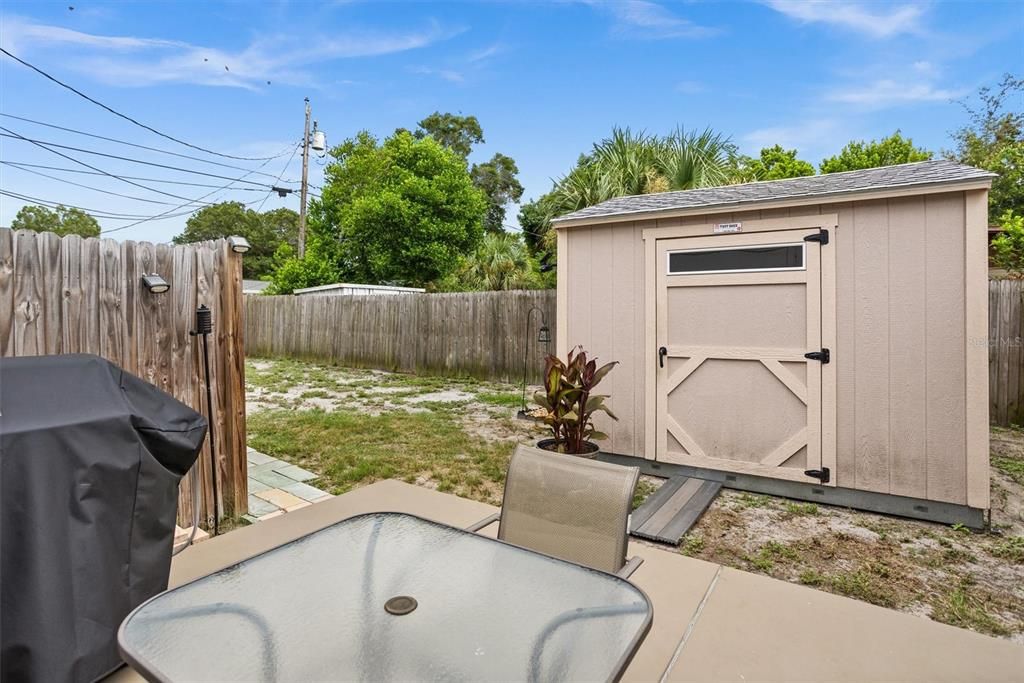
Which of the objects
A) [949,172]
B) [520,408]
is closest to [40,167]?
[520,408]

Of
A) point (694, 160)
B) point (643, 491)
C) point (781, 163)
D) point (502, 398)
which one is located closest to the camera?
point (643, 491)

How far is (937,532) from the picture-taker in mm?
3197

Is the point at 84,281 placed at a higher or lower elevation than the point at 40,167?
lower

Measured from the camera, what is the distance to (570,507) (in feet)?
5.95

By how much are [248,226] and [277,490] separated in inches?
A: 1323

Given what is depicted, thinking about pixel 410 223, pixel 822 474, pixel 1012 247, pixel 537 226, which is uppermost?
pixel 410 223

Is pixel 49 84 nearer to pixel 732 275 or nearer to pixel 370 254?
pixel 370 254

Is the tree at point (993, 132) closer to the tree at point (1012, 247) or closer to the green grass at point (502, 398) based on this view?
the tree at point (1012, 247)

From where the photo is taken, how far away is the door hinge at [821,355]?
3.66 metres

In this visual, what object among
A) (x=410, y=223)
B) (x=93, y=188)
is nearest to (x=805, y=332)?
(x=410, y=223)

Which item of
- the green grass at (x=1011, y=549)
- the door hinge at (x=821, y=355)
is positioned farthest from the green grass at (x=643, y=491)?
the green grass at (x=1011, y=549)

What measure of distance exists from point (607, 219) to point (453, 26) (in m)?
9.11

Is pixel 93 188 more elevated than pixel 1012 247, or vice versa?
pixel 93 188

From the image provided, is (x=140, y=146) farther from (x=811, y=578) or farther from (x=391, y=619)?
(x=811, y=578)
